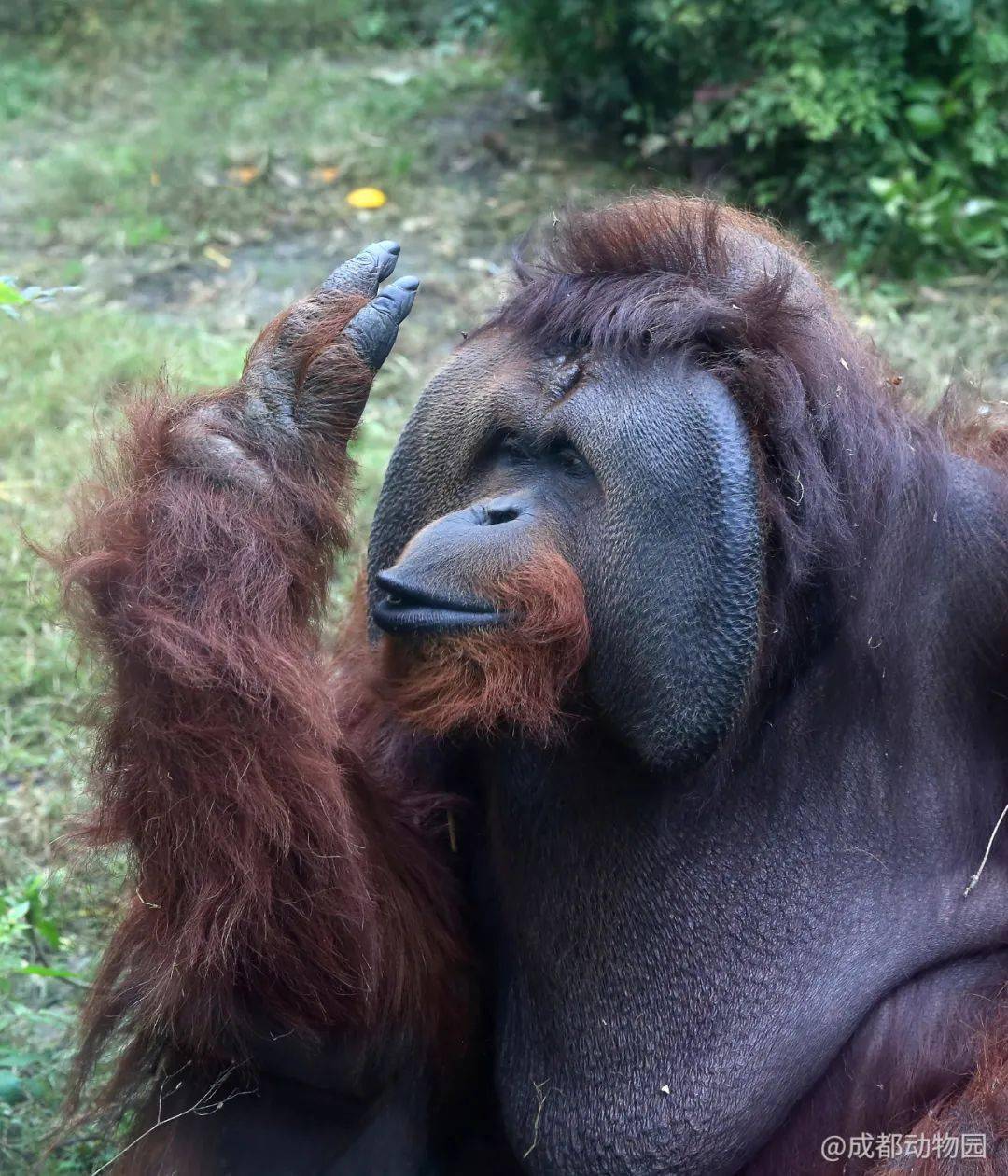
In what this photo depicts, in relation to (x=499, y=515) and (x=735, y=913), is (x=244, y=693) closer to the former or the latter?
(x=499, y=515)

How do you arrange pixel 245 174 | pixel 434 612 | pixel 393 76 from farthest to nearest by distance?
pixel 393 76 → pixel 245 174 → pixel 434 612

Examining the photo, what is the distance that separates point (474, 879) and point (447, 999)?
23 centimetres

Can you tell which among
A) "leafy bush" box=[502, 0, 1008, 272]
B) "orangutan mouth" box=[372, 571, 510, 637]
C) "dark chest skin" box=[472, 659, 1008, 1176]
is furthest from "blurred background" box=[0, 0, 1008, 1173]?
"orangutan mouth" box=[372, 571, 510, 637]

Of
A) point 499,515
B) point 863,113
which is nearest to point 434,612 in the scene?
point 499,515

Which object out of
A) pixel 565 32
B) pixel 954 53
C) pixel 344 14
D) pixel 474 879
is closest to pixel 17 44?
pixel 344 14

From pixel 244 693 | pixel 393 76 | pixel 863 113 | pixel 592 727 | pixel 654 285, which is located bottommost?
pixel 393 76

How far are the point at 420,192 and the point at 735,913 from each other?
517cm

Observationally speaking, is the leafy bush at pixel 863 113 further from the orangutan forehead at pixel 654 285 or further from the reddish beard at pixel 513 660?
the reddish beard at pixel 513 660

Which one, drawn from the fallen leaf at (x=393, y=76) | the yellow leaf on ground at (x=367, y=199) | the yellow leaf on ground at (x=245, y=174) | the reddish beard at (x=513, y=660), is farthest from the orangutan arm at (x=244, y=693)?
the fallen leaf at (x=393, y=76)

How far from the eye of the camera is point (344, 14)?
30.4 ft

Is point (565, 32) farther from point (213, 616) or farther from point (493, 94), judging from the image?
point (213, 616)

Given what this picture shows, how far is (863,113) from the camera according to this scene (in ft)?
18.2

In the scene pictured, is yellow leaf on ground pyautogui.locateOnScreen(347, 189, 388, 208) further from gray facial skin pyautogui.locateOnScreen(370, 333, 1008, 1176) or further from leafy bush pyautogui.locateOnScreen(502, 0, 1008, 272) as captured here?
gray facial skin pyautogui.locateOnScreen(370, 333, 1008, 1176)

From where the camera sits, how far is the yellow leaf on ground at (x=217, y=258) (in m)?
6.36
